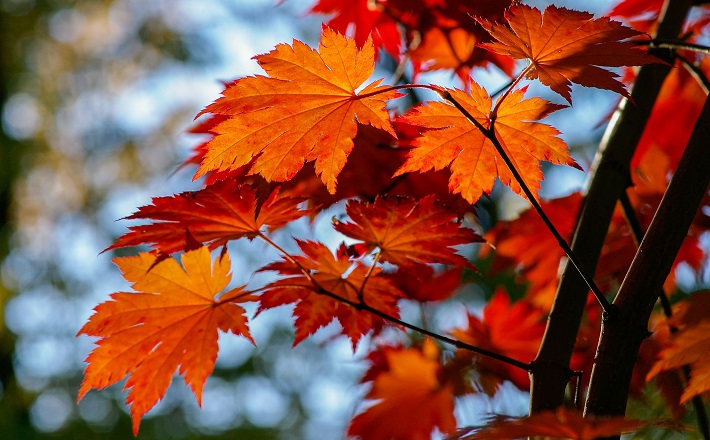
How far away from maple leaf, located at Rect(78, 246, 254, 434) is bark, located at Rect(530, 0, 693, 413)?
271mm

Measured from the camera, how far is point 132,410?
25.1 inches

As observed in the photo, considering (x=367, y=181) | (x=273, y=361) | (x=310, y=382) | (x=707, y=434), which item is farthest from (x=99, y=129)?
(x=707, y=434)

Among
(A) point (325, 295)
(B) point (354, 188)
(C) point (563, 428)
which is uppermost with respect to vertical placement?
(B) point (354, 188)

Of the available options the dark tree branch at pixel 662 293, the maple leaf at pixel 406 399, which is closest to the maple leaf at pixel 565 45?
the dark tree branch at pixel 662 293

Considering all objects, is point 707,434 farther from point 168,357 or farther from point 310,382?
point 310,382

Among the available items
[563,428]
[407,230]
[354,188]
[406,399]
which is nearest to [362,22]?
[354,188]

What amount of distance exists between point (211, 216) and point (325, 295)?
0.13 metres

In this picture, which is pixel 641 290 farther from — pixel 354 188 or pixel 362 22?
pixel 362 22

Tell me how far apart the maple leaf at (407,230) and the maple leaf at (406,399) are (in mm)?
390

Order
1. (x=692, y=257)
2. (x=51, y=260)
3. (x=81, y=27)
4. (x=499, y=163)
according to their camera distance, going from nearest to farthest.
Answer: (x=499, y=163)
(x=692, y=257)
(x=51, y=260)
(x=81, y=27)

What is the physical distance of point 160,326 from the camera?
0.67 m

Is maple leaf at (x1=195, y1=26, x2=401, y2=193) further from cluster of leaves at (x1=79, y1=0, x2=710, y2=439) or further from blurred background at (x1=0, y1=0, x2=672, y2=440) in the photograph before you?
blurred background at (x1=0, y1=0, x2=672, y2=440)

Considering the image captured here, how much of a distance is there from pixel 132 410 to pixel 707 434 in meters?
0.52

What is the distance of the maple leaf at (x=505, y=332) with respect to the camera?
1.02 meters
